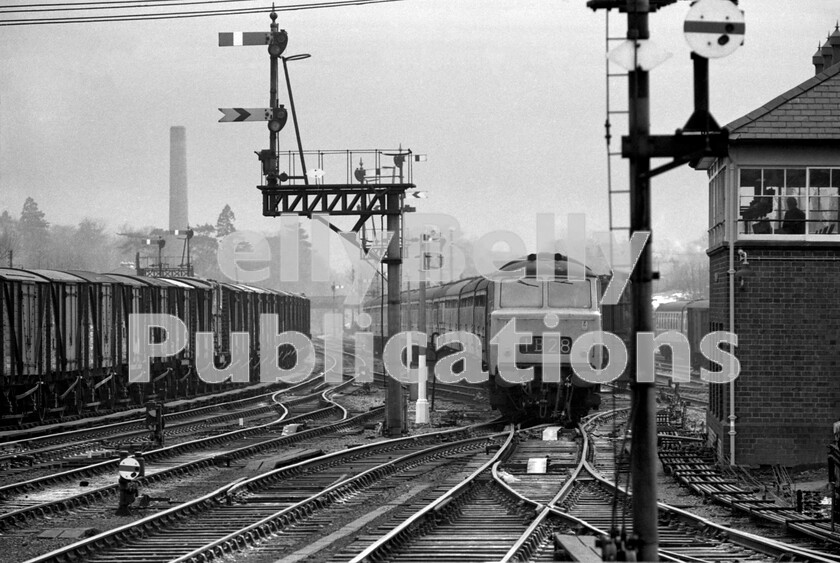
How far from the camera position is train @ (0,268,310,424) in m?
25.4

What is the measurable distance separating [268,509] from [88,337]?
16092mm

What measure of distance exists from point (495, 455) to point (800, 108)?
24.6 feet

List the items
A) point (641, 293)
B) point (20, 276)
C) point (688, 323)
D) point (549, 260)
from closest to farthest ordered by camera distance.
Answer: point (641, 293) < point (549, 260) < point (20, 276) < point (688, 323)

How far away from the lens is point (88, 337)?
29.3m

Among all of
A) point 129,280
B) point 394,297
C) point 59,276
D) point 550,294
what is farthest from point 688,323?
point 59,276

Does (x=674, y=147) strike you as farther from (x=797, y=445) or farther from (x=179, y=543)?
(x=797, y=445)

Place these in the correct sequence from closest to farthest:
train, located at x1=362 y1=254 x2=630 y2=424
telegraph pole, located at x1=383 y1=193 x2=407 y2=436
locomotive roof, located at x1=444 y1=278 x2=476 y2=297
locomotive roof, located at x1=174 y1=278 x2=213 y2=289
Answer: telegraph pole, located at x1=383 y1=193 x2=407 y2=436 → train, located at x1=362 y1=254 x2=630 y2=424 → locomotive roof, located at x1=444 y1=278 x2=476 y2=297 → locomotive roof, located at x1=174 y1=278 x2=213 y2=289

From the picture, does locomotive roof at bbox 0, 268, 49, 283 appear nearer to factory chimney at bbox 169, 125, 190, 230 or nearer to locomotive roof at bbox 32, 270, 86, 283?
locomotive roof at bbox 32, 270, 86, 283

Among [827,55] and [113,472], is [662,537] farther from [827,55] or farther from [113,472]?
[827,55]

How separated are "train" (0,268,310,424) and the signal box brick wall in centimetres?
1483

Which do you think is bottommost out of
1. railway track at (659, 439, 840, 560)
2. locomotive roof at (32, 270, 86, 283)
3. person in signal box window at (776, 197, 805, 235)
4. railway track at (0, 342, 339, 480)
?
railway track at (0, 342, 339, 480)

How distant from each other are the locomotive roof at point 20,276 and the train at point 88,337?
21mm

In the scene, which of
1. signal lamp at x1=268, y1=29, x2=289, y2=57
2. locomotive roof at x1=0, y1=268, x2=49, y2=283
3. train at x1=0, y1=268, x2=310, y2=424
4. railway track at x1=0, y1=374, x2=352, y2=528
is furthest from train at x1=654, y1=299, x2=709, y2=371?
locomotive roof at x1=0, y1=268, x2=49, y2=283

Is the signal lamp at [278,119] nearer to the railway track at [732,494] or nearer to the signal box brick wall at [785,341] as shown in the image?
the signal box brick wall at [785,341]
